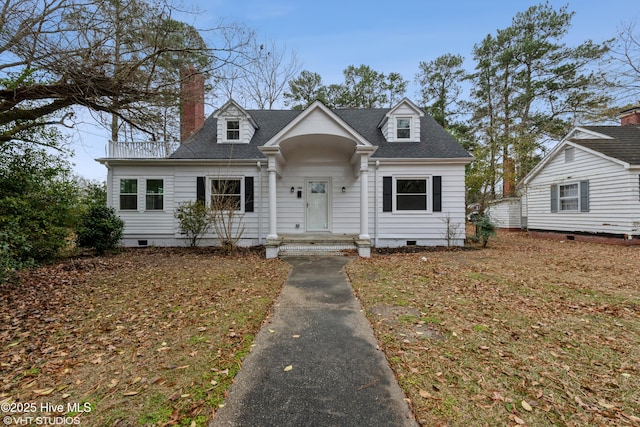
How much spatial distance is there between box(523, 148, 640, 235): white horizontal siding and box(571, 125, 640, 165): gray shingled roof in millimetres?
330

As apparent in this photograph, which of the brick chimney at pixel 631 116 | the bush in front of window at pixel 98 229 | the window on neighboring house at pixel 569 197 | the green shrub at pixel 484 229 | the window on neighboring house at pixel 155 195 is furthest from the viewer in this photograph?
the brick chimney at pixel 631 116

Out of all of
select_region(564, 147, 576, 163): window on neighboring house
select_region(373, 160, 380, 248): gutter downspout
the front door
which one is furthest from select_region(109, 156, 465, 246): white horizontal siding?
select_region(564, 147, 576, 163): window on neighboring house

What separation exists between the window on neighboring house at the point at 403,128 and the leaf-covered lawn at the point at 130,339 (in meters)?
8.20

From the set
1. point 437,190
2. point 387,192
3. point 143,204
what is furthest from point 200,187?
point 437,190

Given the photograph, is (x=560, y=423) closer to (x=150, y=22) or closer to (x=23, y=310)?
(x=23, y=310)

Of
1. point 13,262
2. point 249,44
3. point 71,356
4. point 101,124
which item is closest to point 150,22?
point 249,44

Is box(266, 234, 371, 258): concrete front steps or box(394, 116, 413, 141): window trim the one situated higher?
box(394, 116, 413, 141): window trim

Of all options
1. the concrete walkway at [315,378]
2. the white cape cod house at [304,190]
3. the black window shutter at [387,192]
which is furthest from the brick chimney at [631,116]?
the concrete walkway at [315,378]

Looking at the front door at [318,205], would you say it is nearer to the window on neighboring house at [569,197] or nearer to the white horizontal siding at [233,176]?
the white horizontal siding at [233,176]

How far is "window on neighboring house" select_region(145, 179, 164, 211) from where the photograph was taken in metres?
10.5

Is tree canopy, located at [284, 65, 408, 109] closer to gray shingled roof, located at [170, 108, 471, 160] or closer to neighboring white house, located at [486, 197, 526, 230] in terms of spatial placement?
gray shingled roof, located at [170, 108, 471, 160]

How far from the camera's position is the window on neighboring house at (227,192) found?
998cm

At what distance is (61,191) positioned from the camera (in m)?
7.43

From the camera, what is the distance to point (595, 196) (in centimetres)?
1148
